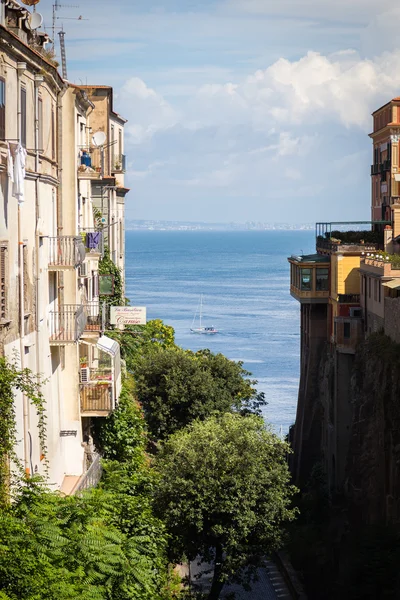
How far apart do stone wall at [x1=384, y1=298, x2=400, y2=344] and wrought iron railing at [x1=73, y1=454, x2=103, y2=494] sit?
56.9 ft

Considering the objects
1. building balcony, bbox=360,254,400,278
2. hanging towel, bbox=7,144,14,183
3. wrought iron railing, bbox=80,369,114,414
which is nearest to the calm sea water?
building balcony, bbox=360,254,400,278

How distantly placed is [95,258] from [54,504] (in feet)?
58.3

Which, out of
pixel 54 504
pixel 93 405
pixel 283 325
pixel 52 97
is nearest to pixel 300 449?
pixel 93 405

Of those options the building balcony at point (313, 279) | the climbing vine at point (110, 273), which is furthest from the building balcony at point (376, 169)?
the climbing vine at point (110, 273)

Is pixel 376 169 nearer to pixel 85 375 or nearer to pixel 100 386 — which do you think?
pixel 100 386

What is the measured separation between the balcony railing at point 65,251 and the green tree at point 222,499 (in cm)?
737

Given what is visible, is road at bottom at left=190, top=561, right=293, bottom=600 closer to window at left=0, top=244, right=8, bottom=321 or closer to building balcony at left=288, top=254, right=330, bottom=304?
building balcony at left=288, top=254, right=330, bottom=304

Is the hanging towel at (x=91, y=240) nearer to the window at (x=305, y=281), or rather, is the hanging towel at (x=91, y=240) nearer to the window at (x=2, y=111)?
the window at (x=2, y=111)

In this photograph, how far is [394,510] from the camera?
39188 millimetres

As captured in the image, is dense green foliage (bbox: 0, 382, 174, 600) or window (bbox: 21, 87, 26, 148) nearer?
dense green foliage (bbox: 0, 382, 174, 600)

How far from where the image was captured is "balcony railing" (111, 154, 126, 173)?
4886 centimetres

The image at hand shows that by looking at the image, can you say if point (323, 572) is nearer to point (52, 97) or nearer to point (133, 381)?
point (133, 381)

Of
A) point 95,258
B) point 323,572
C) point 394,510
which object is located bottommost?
point 323,572

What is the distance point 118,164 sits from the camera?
49406 mm
